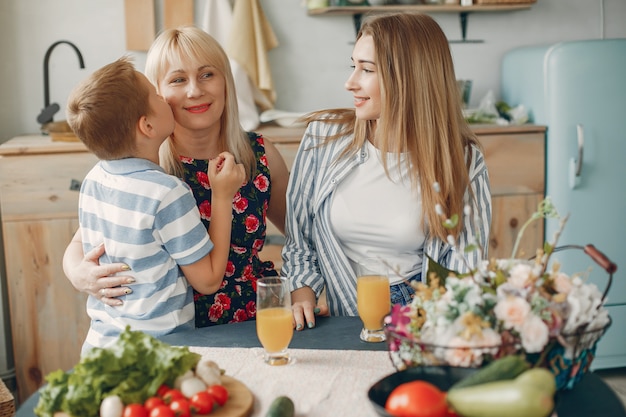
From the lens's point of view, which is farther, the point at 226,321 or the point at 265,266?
the point at 265,266

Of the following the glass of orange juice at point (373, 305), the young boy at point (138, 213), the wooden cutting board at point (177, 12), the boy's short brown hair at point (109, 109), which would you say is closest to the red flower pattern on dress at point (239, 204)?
the young boy at point (138, 213)

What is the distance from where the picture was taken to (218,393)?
1191 millimetres

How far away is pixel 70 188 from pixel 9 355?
84 centimetres

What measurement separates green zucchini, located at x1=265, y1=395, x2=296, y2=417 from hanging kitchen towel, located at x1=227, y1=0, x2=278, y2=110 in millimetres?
2380

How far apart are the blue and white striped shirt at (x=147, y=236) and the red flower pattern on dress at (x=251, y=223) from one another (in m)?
0.42

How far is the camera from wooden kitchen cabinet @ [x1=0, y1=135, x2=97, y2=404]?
118 inches

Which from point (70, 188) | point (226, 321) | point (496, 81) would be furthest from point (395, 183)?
point (496, 81)

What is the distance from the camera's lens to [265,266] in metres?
2.16

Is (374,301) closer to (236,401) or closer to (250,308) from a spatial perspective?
(236,401)

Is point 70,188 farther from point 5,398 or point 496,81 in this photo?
point 496,81

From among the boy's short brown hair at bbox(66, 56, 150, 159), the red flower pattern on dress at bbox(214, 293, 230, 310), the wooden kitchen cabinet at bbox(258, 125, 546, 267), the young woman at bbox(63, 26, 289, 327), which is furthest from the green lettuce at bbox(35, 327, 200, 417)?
the wooden kitchen cabinet at bbox(258, 125, 546, 267)

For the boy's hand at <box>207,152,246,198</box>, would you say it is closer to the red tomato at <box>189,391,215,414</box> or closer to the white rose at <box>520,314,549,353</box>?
the red tomato at <box>189,391,215,414</box>

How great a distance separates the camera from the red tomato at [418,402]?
1.05m

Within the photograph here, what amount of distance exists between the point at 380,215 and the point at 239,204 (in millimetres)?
377
